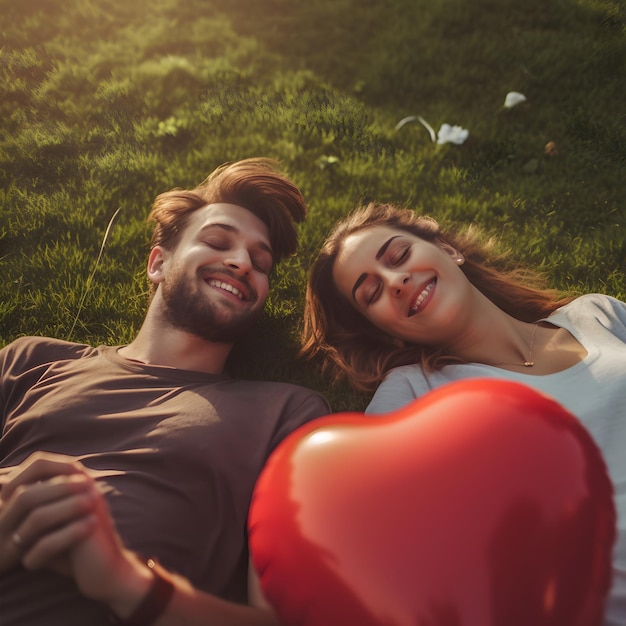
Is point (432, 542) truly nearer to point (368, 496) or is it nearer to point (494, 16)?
point (368, 496)

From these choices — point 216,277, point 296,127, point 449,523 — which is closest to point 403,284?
point 216,277

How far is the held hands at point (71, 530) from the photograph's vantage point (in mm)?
1224

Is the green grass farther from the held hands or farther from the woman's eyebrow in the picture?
the held hands

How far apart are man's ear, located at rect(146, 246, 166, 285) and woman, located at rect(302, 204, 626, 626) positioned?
684 millimetres

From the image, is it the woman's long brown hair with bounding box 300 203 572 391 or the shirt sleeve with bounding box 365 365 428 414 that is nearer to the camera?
the shirt sleeve with bounding box 365 365 428 414

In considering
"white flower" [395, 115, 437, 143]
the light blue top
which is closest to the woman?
the light blue top

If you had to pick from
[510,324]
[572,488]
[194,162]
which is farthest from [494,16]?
[572,488]

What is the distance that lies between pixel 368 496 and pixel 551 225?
2.63 m

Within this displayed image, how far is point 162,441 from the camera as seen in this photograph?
1.79 m

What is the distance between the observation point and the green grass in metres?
2.96

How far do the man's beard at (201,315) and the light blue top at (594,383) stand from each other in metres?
0.61

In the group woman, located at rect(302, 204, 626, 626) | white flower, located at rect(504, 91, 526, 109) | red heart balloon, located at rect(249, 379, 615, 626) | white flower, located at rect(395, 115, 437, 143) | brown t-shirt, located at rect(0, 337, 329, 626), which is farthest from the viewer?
white flower, located at rect(504, 91, 526, 109)

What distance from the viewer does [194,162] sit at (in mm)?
3609

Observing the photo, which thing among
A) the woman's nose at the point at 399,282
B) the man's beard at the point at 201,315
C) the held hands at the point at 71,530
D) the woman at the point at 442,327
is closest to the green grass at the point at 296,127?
Answer: the woman at the point at 442,327
